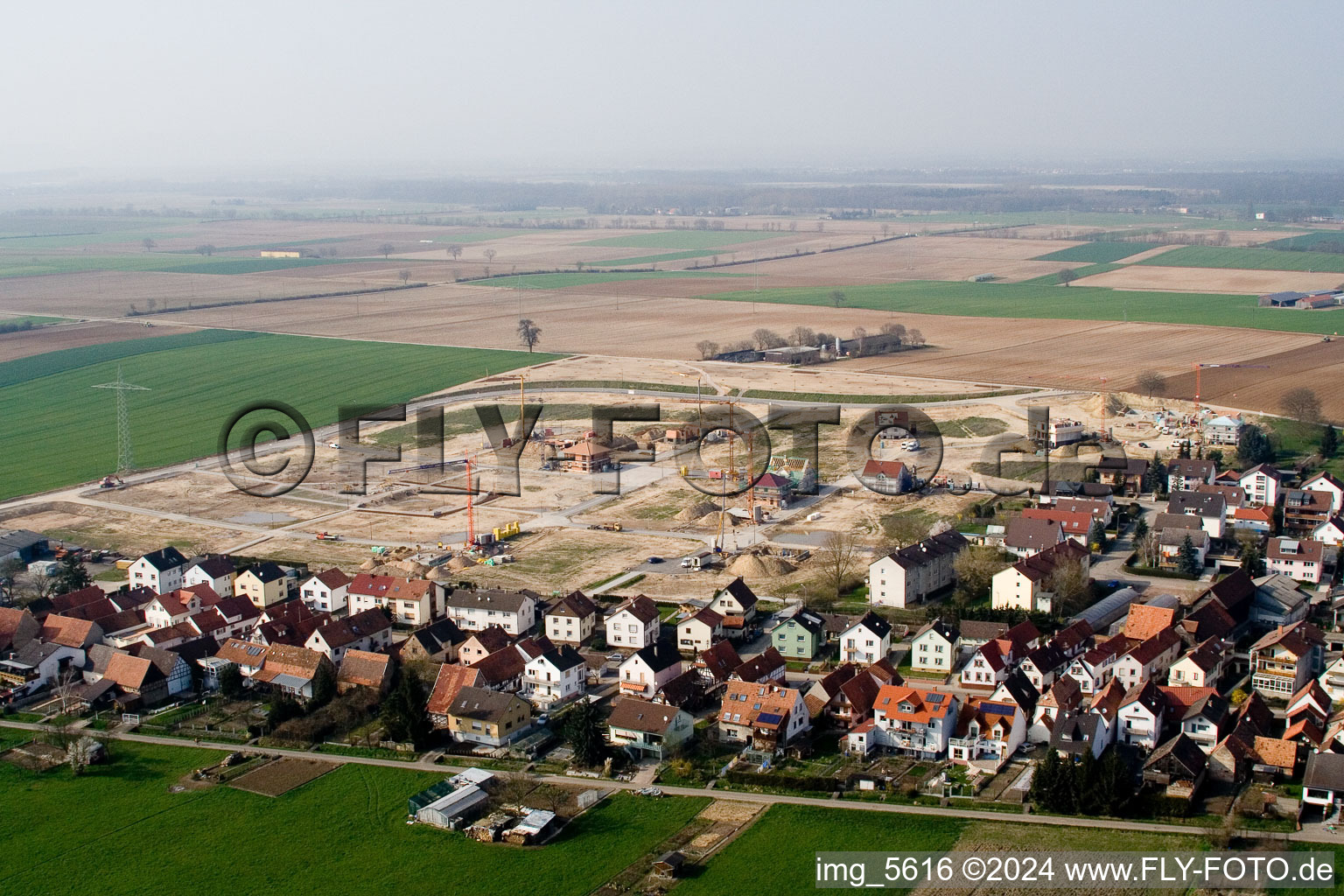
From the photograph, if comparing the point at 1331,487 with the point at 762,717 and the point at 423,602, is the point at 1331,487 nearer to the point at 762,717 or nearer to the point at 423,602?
the point at 762,717

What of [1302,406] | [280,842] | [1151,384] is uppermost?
[1302,406]

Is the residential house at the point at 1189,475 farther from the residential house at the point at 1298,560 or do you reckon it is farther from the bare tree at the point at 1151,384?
the bare tree at the point at 1151,384

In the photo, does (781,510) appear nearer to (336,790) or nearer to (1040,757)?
(1040,757)

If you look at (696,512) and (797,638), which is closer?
(797,638)

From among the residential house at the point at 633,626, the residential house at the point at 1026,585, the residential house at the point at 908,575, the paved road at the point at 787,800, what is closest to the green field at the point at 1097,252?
the residential house at the point at 908,575

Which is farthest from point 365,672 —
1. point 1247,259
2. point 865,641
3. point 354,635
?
point 1247,259

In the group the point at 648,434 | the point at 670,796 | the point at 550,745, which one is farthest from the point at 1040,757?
the point at 648,434
